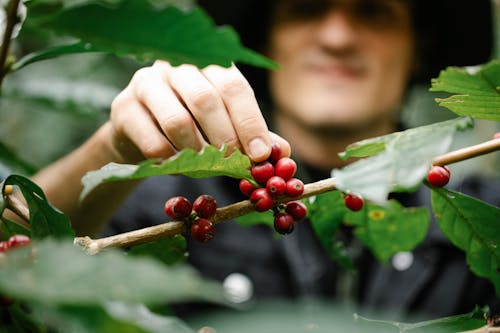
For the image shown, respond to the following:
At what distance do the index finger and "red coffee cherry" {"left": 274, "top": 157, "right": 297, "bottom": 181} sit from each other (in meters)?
0.04

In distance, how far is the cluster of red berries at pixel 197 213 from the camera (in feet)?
2.31

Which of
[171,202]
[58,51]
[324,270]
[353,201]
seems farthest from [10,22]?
[324,270]

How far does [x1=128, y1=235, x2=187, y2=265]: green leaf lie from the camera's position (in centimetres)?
85

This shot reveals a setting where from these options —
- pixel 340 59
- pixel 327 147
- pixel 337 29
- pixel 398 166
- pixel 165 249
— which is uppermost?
pixel 398 166

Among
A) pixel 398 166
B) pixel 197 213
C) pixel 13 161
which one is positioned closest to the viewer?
pixel 398 166

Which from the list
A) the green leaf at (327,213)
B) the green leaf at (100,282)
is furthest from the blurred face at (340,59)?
the green leaf at (100,282)

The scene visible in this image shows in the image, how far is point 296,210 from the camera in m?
0.75

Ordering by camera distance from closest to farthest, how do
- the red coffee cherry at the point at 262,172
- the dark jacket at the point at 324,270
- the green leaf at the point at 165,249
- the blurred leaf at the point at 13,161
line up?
1. the red coffee cherry at the point at 262,172
2. the green leaf at the point at 165,249
3. the blurred leaf at the point at 13,161
4. the dark jacket at the point at 324,270

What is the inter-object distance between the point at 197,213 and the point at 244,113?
0.20m

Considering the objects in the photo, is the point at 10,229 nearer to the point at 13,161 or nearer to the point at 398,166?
the point at 13,161

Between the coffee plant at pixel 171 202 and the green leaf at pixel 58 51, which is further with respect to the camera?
the green leaf at pixel 58 51

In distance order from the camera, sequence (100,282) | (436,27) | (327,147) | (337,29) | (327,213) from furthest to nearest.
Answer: (436,27), (327,147), (337,29), (327,213), (100,282)

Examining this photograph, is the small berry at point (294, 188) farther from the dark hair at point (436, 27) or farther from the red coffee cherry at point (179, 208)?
the dark hair at point (436, 27)

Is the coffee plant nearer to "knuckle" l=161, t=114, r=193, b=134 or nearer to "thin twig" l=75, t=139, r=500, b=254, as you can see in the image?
"thin twig" l=75, t=139, r=500, b=254
